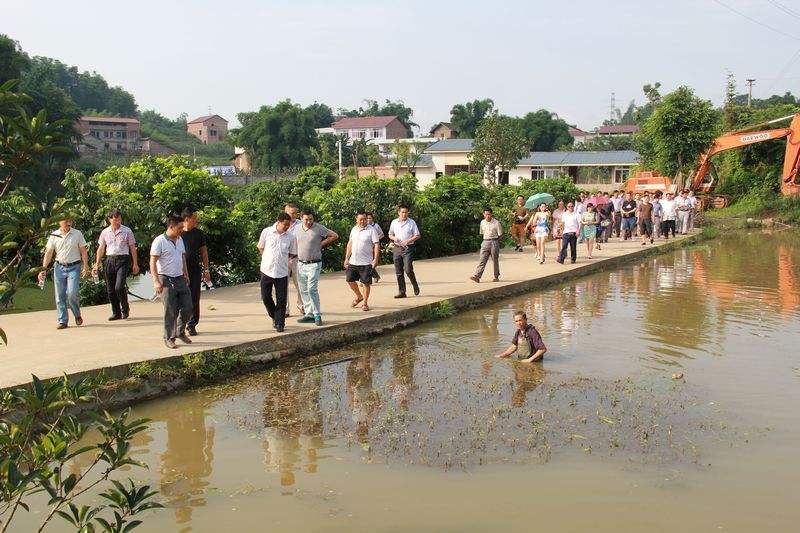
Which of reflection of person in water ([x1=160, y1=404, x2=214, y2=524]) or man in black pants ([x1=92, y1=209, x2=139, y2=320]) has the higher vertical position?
man in black pants ([x1=92, y1=209, x2=139, y2=320])

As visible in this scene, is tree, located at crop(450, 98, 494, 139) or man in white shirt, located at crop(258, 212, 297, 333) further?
tree, located at crop(450, 98, 494, 139)

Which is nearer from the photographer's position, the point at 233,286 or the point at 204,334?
the point at 204,334

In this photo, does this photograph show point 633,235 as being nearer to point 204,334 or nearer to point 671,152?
point 671,152

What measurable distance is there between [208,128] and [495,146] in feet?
330

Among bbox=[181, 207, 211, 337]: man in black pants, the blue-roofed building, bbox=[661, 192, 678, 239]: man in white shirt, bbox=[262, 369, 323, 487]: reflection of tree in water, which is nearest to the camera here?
bbox=[262, 369, 323, 487]: reflection of tree in water

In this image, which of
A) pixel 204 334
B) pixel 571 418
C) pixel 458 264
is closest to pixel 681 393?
pixel 571 418

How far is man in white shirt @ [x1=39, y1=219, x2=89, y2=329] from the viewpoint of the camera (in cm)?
1046

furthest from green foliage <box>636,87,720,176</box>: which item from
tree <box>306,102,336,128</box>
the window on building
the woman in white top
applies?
tree <box>306,102,336,128</box>

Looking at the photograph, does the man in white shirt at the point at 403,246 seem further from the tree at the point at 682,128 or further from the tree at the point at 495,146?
the tree at the point at 495,146

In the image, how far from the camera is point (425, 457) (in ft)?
21.4

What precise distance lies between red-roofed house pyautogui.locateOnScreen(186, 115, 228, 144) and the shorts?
14172cm

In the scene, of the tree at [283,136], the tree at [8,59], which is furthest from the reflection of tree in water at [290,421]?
the tree at [283,136]

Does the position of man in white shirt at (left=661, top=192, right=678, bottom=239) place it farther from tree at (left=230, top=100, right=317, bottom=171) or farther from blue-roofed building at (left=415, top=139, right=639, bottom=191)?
tree at (left=230, top=100, right=317, bottom=171)

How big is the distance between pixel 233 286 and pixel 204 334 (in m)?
4.89
